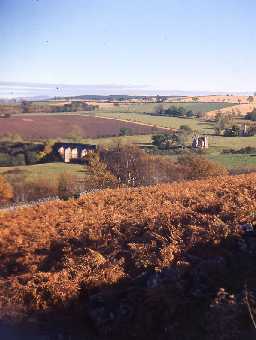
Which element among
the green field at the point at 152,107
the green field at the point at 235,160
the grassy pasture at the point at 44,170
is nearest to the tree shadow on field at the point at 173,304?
the grassy pasture at the point at 44,170

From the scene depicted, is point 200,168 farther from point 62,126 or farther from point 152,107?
point 152,107

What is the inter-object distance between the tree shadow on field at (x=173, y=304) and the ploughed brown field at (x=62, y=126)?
27430mm

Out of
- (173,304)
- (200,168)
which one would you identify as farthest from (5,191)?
(173,304)

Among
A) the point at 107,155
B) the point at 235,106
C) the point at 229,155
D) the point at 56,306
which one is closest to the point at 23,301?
the point at 56,306

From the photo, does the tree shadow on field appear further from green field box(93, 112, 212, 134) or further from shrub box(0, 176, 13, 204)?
green field box(93, 112, 212, 134)

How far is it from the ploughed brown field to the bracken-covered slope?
24.9 m

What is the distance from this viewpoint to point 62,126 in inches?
1604

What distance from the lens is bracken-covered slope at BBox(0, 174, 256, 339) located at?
7691 millimetres

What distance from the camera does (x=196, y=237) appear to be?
954cm

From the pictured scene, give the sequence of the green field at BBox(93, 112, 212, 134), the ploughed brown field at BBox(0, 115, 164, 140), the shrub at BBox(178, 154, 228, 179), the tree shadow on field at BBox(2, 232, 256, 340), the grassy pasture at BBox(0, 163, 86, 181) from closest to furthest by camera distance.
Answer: the tree shadow on field at BBox(2, 232, 256, 340) < the shrub at BBox(178, 154, 228, 179) < the grassy pasture at BBox(0, 163, 86, 181) < the ploughed brown field at BBox(0, 115, 164, 140) < the green field at BBox(93, 112, 212, 134)

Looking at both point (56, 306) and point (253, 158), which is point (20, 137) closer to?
point (253, 158)

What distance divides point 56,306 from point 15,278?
1234mm

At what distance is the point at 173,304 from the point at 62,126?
3382 cm

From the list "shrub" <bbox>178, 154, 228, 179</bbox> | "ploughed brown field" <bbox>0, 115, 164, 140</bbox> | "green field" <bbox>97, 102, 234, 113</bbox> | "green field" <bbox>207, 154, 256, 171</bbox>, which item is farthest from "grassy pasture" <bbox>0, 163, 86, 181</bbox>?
"green field" <bbox>97, 102, 234, 113</bbox>
